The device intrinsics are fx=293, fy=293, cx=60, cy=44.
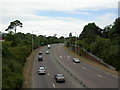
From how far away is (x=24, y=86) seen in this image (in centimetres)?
3625

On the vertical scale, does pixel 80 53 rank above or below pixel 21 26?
below

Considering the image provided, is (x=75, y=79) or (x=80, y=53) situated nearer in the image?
(x=75, y=79)

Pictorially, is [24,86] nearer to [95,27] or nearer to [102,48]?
[102,48]

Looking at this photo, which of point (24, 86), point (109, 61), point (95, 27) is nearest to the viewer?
point (24, 86)

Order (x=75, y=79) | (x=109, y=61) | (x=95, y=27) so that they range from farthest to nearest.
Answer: (x=95, y=27) < (x=109, y=61) < (x=75, y=79)

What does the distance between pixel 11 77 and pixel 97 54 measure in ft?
154

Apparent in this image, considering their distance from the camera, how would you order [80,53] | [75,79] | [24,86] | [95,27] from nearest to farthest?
[24,86] → [75,79] → [80,53] → [95,27]

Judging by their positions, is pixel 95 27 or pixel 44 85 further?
pixel 95 27

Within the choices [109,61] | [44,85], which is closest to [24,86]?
[44,85]

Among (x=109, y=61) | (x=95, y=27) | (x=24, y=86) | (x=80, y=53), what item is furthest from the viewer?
(x=95, y=27)

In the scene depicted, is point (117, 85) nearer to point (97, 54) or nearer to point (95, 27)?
point (97, 54)

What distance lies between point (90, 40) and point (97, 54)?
22.7 m

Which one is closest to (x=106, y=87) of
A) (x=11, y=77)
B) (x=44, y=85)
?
(x=44, y=85)

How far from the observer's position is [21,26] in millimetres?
145375
